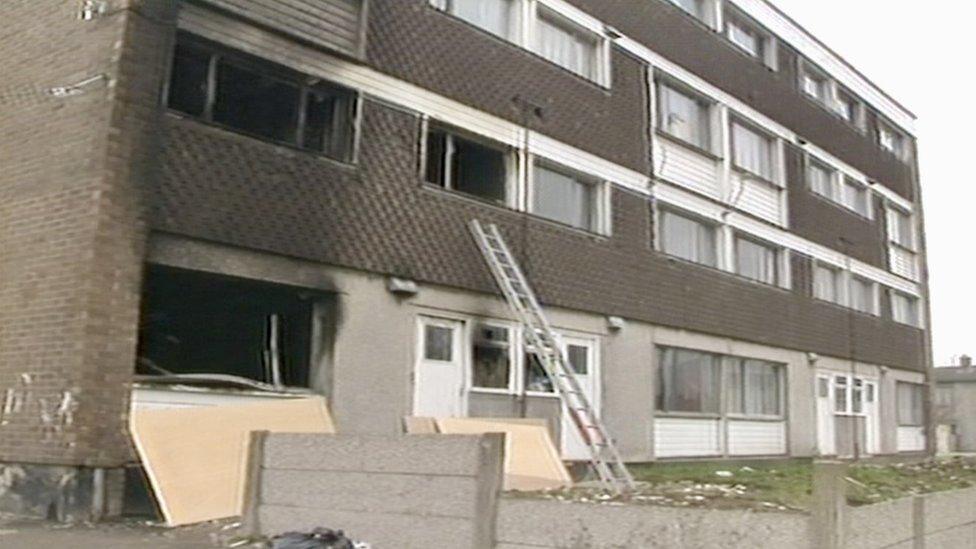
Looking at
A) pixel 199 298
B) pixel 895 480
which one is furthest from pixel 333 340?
pixel 895 480

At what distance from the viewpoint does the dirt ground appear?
797 cm

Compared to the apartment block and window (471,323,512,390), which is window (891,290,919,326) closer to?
the apartment block

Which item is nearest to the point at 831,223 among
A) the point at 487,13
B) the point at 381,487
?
the point at 487,13

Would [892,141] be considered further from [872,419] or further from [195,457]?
[195,457]

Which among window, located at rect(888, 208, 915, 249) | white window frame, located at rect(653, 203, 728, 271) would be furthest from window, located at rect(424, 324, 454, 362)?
window, located at rect(888, 208, 915, 249)

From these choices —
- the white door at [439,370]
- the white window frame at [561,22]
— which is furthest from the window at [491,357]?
the white window frame at [561,22]

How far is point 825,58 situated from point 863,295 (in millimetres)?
6579

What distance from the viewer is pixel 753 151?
874 inches

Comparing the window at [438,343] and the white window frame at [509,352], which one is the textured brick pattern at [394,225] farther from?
the window at [438,343]

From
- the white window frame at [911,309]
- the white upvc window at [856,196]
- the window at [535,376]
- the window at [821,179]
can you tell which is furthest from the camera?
the white window frame at [911,309]

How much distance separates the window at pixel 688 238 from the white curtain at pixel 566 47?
128 inches

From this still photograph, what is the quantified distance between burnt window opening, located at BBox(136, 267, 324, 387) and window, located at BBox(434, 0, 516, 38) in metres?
5.21

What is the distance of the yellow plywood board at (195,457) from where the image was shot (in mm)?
9156

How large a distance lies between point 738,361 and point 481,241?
27.9ft
